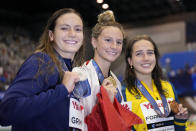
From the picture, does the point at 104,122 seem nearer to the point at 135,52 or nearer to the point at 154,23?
the point at 135,52

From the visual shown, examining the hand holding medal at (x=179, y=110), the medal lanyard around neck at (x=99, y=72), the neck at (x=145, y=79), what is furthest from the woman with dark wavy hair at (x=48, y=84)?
the hand holding medal at (x=179, y=110)

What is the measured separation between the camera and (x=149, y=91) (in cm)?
211

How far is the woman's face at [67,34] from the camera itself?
1420 mm

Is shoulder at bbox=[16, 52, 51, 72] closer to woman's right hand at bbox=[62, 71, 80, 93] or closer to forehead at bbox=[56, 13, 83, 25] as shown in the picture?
woman's right hand at bbox=[62, 71, 80, 93]

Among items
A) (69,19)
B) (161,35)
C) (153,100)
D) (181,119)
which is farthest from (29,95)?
(161,35)

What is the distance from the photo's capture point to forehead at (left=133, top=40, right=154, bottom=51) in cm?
213

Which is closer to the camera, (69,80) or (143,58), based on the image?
(69,80)

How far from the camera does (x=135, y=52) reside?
214 centimetres

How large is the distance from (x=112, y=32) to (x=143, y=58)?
0.36 m

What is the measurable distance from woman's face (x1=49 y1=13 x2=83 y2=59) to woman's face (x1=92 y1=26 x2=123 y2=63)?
0.43 m

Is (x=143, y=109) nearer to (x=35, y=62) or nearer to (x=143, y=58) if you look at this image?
(x=143, y=58)

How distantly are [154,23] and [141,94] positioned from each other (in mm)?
6402

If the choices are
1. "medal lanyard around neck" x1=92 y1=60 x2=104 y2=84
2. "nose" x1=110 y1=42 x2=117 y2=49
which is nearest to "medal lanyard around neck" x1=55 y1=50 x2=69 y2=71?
"medal lanyard around neck" x1=92 y1=60 x2=104 y2=84

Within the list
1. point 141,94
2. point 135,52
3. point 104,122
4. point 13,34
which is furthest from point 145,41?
point 13,34
